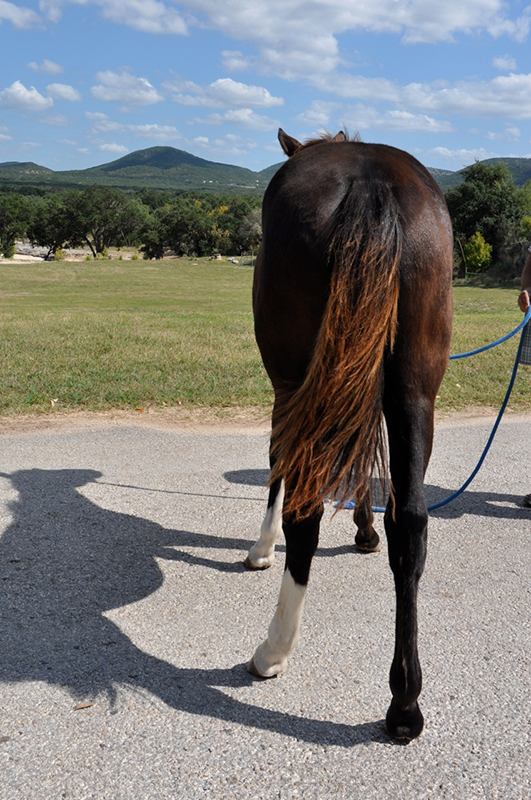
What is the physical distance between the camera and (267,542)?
3.60 metres

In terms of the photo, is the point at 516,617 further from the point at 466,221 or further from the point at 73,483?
the point at 466,221

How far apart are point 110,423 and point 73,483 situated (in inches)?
64.2

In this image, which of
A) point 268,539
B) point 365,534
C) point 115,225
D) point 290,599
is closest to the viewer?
point 290,599

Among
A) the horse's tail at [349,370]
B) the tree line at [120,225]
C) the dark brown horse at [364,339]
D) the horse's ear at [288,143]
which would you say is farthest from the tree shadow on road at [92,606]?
the tree line at [120,225]

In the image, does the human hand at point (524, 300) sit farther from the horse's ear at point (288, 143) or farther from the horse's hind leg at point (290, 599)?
the horse's hind leg at point (290, 599)

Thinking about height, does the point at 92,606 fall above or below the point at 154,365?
below

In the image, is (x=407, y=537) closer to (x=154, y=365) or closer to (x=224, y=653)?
(x=224, y=653)

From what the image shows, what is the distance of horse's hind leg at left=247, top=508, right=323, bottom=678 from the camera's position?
2484 millimetres

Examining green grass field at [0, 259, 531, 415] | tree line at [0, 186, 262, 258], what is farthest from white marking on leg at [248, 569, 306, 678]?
tree line at [0, 186, 262, 258]

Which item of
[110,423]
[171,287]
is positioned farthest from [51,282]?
[110,423]

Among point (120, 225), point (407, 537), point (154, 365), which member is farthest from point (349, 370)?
point (120, 225)

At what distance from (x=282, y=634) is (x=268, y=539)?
1002 mm

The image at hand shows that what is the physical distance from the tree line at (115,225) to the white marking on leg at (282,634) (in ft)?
243

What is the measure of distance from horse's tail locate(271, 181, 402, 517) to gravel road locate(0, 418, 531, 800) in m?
0.83
